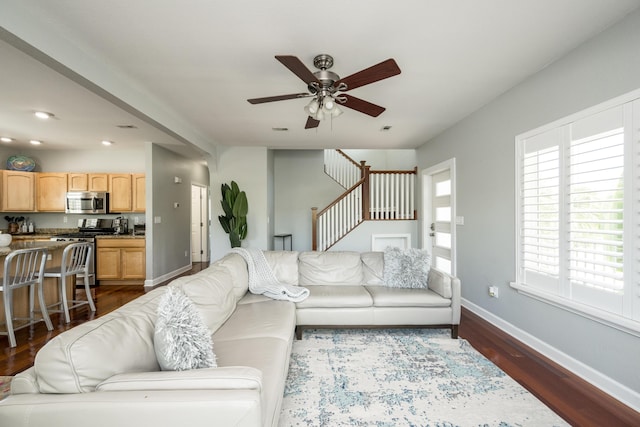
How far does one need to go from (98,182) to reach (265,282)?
4519 millimetres

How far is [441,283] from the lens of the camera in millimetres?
2918

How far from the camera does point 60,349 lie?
1.04 metres

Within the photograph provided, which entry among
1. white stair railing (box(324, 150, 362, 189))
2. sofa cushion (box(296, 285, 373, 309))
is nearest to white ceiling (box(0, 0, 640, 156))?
sofa cushion (box(296, 285, 373, 309))

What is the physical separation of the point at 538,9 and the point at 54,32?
127 inches

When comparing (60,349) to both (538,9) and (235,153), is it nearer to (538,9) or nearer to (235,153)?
(538,9)

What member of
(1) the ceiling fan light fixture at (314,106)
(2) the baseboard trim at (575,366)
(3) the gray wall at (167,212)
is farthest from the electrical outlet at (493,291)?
(3) the gray wall at (167,212)

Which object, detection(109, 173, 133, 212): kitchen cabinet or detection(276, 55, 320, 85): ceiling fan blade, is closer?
detection(276, 55, 320, 85): ceiling fan blade

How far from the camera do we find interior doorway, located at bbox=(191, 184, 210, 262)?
7625 mm

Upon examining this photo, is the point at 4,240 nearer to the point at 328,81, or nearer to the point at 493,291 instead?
the point at 328,81

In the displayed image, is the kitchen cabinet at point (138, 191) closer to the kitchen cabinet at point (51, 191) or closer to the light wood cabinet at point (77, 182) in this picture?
the light wood cabinet at point (77, 182)

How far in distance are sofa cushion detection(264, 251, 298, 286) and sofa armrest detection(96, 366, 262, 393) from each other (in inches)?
83.6

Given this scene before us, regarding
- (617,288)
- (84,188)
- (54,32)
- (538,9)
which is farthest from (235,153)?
(617,288)

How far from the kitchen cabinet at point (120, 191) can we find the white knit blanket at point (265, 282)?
3562 millimetres

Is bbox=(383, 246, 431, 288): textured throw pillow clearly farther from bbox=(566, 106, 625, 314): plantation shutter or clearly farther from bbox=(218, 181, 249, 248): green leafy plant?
bbox=(218, 181, 249, 248): green leafy plant
